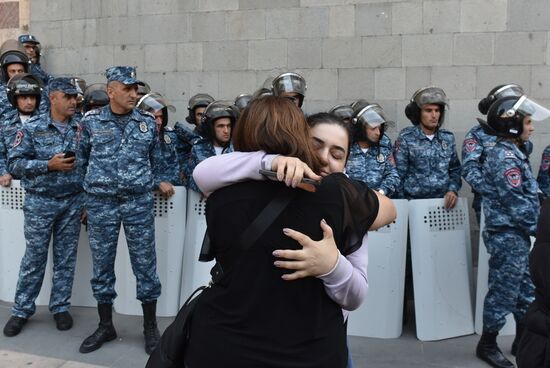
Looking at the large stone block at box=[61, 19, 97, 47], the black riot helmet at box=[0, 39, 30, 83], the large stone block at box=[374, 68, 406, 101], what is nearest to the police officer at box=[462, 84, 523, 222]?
the large stone block at box=[374, 68, 406, 101]

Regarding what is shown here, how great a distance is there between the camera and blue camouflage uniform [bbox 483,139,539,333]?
3980 millimetres

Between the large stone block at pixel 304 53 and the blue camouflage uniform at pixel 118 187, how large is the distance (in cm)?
292

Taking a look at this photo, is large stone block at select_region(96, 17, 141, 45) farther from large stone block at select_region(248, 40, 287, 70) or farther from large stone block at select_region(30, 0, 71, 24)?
large stone block at select_region(248, 40, 287, 70)

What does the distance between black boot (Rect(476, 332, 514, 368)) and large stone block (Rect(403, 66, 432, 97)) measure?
3063 millimetres

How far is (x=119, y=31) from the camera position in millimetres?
7867

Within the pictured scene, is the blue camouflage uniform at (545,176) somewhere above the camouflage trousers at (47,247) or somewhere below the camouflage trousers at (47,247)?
above

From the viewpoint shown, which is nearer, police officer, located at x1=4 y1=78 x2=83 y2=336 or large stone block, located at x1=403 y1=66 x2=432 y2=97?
police officer, located at x1=4 y1=78 x2=83 y2=336

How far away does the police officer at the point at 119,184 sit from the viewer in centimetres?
427

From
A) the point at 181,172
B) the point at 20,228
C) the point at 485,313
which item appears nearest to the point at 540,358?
the point at 485,313

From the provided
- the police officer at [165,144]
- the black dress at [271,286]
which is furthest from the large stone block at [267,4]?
the black dress at [271,286]

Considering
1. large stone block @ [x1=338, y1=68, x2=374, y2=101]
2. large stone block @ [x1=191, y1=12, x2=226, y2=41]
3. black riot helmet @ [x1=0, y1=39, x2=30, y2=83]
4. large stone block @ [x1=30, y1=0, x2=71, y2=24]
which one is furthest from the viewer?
large stone block @ [x1=30, y1=0, x2=71, y2=24]

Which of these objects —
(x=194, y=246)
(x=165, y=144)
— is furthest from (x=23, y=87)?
(x=194, y=246)

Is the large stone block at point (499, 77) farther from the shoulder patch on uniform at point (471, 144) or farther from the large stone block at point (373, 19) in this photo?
the shoulder patch on uniform at point (471, 144)

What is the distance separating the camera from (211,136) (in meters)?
5.29
